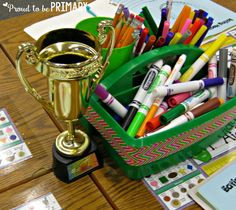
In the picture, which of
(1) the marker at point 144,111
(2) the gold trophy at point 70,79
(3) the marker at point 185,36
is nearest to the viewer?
(2) the gold trophy at point 70,79

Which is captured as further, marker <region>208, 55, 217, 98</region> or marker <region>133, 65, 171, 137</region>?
marker <region>208, 55, 217, 98</region>

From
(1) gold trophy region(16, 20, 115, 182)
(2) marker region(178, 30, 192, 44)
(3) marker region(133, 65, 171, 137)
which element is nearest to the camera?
(1) gold trophy region(16, 20, 115, 182)

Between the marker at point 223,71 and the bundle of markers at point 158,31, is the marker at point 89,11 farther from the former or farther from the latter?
the marker at point 223,71

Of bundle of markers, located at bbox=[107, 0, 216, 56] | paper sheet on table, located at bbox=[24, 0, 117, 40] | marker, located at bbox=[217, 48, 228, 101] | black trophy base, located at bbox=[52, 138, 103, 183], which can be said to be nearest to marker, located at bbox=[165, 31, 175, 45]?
bundle of markers, located at bbox=[107, 0, 216, 56]

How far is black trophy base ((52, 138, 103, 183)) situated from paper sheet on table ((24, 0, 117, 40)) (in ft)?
1.38

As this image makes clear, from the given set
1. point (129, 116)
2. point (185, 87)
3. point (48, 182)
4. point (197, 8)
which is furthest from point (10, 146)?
point (197, 8)

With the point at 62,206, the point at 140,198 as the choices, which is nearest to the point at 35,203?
the point at 62,206

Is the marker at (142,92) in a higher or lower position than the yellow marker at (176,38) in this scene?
lower

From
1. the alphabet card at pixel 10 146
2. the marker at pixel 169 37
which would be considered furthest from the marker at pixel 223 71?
the alphabet card at pixel 10 146

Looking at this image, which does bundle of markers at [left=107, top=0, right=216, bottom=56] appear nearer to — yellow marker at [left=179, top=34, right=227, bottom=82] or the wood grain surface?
yellow marker at [left=179, top=34, right=227, bottom=82]

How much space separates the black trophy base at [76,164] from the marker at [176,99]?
0.15 m

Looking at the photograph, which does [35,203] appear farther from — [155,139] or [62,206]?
[155,139]

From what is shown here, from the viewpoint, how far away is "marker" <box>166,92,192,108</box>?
69 cm

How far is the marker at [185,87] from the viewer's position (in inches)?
26.3
